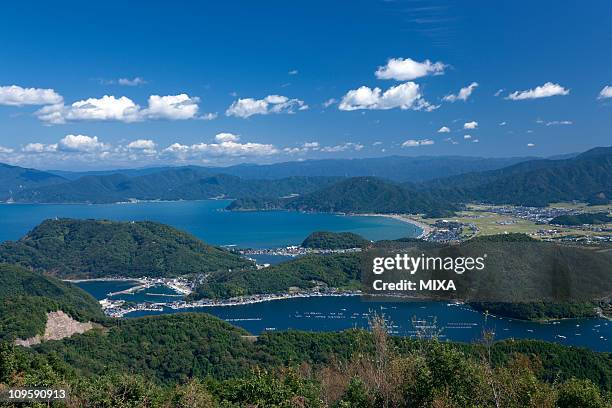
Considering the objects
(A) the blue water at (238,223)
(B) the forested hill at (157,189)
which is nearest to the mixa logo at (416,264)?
(A) the blue water at (238,223)

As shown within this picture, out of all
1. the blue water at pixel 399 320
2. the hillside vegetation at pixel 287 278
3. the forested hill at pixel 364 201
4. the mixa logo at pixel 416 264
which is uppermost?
the mixa logo at pixel 416 264

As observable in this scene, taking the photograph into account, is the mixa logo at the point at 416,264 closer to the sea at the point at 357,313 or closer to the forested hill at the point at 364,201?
the sea at the point at 357,313

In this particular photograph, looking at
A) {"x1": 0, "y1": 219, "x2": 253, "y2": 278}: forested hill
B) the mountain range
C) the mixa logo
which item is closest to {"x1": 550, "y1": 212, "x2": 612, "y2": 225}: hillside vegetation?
the mountain range

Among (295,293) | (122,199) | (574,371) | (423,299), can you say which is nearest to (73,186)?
(122,199)

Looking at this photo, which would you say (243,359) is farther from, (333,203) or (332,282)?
(333,203)

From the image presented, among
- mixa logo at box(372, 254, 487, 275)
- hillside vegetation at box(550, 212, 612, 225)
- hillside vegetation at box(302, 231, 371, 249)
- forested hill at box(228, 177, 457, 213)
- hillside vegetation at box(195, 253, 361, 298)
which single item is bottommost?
hillside vegetation at box(195, 253, 361, 298)

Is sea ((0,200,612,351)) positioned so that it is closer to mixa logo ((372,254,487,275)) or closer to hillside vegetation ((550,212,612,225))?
mixa logo ((372,254,487,275))
